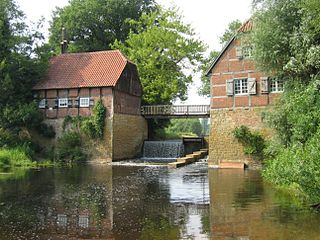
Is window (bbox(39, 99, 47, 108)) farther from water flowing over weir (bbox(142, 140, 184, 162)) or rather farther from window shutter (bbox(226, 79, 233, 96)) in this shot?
window shutter (bbox(226, 79, 233, 96))

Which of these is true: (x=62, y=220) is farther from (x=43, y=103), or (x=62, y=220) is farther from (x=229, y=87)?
(x=43, y=103)

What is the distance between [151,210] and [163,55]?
2572 cm

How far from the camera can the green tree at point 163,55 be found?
35281 millimetres

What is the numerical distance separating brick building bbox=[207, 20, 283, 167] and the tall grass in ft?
38.5

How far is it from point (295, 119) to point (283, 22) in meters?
5.28

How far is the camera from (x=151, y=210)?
37.7ft

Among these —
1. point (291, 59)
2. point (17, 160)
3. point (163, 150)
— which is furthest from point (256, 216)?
point (163, 150)

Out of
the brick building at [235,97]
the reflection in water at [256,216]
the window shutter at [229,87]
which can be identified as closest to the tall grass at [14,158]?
the brick building at [235,97]

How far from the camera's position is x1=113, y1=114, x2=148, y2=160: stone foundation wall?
30.1m

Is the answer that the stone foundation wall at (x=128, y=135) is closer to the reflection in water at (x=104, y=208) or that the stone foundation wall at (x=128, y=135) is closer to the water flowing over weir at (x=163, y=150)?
the water flowing over weir at (x=163, y=150)

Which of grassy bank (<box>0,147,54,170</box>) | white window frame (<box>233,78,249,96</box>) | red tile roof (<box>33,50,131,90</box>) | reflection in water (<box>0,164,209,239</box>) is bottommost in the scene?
reflection in water (<box>0,164,209,239</box>)

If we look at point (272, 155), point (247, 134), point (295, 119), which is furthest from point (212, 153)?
point (295, 119)

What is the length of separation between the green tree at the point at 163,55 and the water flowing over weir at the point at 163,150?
428 centimetres

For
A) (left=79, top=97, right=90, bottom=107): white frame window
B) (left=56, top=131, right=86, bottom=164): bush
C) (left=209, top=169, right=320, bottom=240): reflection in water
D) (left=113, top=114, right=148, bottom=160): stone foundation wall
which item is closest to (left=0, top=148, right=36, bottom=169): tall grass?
(left=56, top=131, right=86, bottom=164): bush
